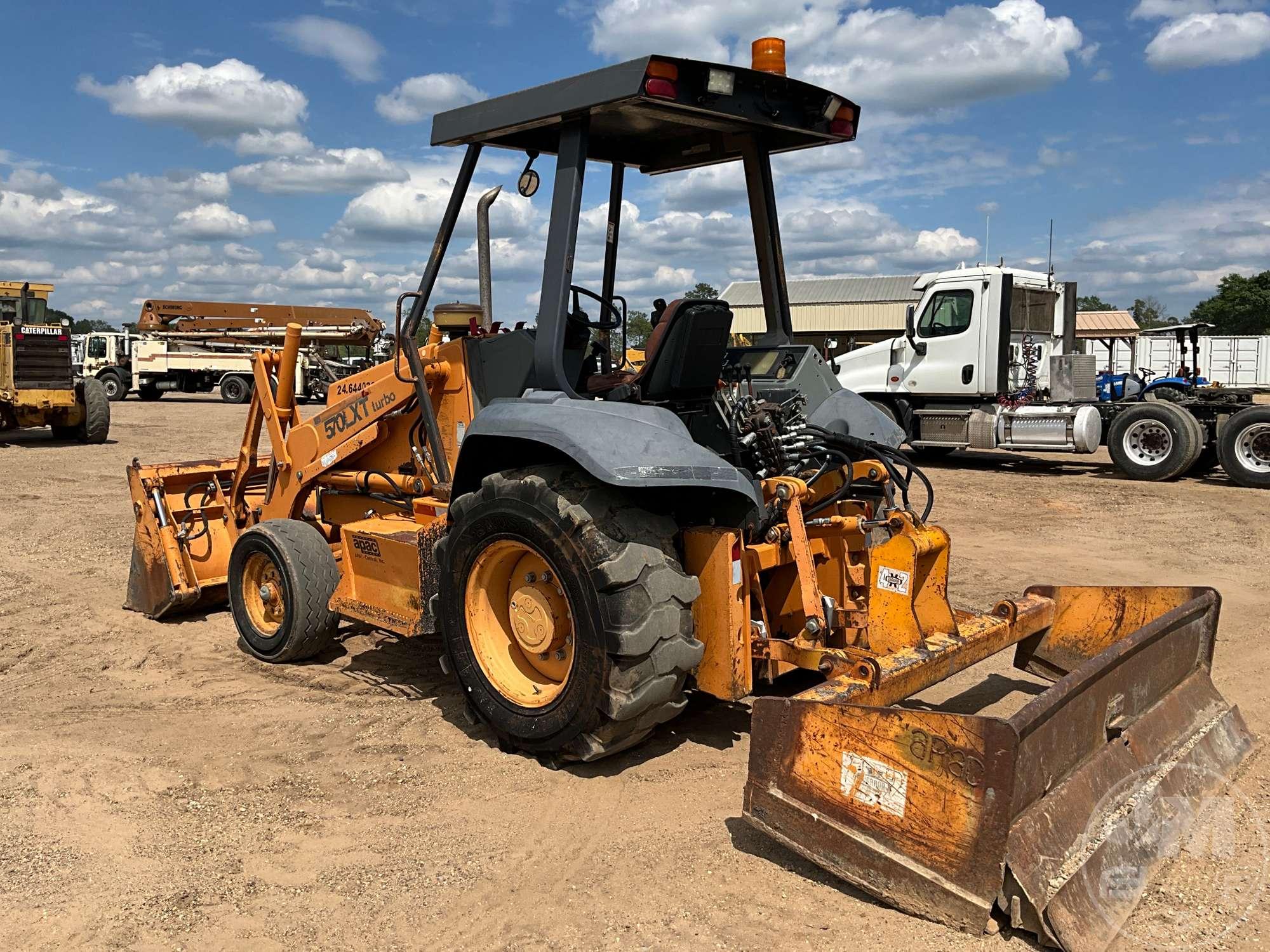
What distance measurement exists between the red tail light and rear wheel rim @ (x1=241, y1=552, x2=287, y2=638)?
3239mm

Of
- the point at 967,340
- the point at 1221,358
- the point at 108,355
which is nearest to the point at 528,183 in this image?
the point at 967,340

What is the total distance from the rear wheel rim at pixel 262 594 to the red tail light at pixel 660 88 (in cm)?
324

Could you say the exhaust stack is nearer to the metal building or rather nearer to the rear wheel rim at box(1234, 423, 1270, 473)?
the rear wheel rim at box(1234, 423, 1270, 473)

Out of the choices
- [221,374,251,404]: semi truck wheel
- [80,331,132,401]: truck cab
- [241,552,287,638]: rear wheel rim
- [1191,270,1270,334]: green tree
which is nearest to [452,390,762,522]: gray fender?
[241,552,287,638]: rear wheel rim

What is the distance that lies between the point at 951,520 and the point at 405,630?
717 cm

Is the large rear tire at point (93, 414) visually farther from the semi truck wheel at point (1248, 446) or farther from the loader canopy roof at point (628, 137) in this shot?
the semi truck wheel at point (1248, 446)

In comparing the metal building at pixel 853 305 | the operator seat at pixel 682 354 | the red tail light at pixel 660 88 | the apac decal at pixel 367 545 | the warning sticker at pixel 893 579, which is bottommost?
the apac decal at pixel 367 545

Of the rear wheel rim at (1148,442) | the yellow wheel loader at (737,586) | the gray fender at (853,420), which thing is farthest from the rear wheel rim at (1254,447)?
the gray fender at (853,420)

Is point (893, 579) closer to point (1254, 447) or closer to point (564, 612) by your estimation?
point (564, 612)

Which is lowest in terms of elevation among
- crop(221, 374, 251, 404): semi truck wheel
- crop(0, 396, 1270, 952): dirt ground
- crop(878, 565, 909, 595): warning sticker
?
crop(0, 396, 1270, 952): dirt ground

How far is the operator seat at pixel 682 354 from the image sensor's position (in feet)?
13.7

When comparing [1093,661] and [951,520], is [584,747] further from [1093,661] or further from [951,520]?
[951,520]

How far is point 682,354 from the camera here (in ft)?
13.8

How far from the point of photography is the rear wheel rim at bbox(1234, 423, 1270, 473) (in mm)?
12688
